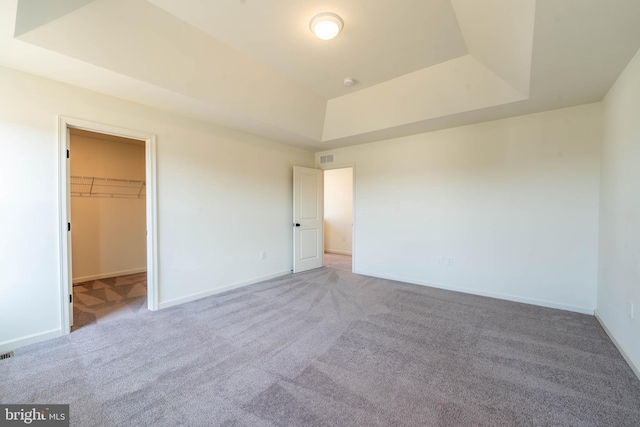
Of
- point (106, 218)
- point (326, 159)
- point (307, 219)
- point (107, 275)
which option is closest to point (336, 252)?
point (307, 219)

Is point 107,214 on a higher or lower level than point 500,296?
higher

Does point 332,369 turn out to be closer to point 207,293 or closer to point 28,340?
point 207,293

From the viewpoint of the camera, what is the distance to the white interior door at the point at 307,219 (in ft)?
16.3

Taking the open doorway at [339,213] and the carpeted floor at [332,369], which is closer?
the carpeted floor at [332,369]

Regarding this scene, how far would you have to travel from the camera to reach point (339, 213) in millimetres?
7477

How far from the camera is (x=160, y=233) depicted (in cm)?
321

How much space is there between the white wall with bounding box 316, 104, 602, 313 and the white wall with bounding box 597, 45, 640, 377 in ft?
0.69

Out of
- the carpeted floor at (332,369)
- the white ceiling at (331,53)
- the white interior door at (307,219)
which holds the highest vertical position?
the white ceiling at (331,53)

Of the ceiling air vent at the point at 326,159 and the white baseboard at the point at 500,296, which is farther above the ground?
the ceiling air vent at the point at 326,159

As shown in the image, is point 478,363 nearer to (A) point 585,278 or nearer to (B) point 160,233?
(A) point 585,278

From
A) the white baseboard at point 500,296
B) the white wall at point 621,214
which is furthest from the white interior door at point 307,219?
the white wall at point 621,214

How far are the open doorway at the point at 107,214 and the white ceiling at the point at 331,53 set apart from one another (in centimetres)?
244

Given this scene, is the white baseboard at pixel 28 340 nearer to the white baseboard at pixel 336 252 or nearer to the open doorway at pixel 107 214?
the open doorway at pixel 107 214

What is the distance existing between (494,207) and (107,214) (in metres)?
6.36
